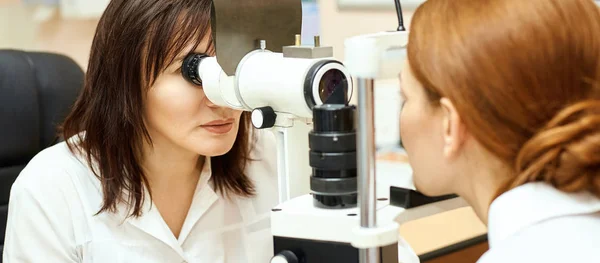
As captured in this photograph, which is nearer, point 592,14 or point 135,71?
point 592,14

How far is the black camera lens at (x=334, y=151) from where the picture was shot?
902mm

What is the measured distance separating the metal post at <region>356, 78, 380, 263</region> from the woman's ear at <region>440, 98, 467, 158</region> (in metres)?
0.10

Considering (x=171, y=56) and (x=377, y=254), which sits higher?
(x=171, y=56)

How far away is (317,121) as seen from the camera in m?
0.91

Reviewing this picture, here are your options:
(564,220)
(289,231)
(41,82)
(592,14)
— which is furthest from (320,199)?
(41,82)

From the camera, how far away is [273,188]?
1.63 m

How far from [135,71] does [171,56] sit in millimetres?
84

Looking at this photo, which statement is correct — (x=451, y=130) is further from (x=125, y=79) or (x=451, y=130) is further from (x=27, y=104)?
(x=27, y=104)

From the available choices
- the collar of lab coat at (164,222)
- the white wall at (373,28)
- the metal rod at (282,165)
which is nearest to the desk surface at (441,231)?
the white wall at (373,28)

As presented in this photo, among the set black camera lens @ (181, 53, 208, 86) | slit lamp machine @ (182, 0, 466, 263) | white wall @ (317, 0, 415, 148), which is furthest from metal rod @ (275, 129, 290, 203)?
white wall @ (317, 0, 415, 148)

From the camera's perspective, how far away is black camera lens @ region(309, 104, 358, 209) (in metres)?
0.90

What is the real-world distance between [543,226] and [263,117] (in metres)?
0.42

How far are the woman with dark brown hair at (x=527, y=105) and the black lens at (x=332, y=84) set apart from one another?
0.38 feet

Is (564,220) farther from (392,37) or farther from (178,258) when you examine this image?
(178,258)
